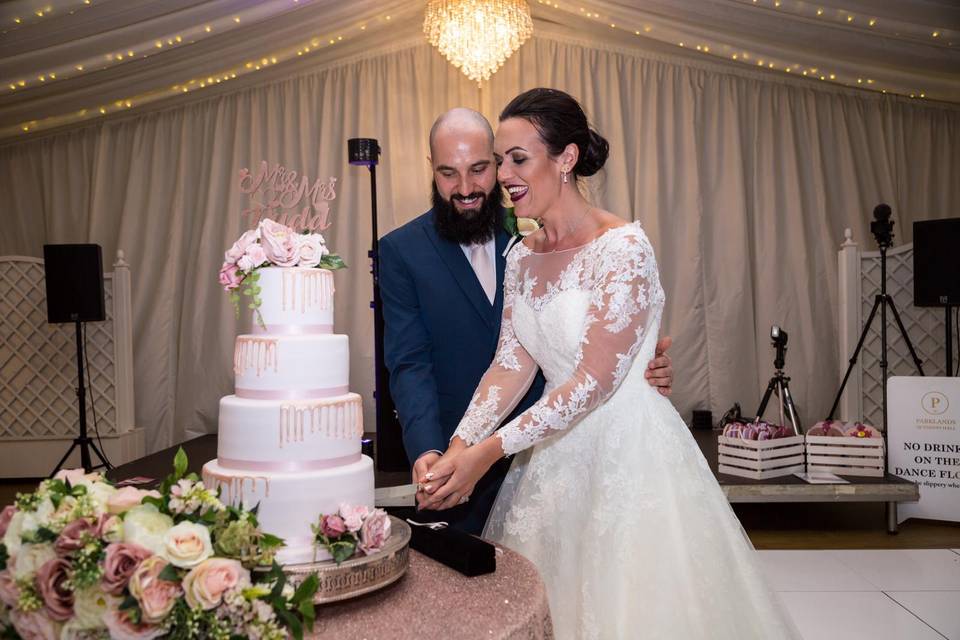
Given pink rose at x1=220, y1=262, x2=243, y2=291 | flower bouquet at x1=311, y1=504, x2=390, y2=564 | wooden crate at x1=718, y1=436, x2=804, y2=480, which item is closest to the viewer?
flower bouquet at x1=311, y1=504, x2=390, y2=564

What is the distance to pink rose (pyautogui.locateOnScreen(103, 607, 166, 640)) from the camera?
0.92 m

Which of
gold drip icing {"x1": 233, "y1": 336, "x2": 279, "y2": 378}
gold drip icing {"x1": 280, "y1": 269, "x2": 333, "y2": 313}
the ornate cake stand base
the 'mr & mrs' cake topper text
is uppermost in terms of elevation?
the 'mr & mrs' cake topper text

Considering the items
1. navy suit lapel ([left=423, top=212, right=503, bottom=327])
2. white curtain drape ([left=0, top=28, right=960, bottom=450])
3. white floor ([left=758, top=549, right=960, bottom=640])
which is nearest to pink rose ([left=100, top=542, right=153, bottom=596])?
navy suit lapel ([left=423, top=212, right=503, bottom=327])

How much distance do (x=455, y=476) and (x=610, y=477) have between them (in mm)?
365

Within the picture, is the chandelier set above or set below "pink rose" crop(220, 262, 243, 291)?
above

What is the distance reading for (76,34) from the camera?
484 cm

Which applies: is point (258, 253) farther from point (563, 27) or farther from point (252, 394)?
point (563, 27)

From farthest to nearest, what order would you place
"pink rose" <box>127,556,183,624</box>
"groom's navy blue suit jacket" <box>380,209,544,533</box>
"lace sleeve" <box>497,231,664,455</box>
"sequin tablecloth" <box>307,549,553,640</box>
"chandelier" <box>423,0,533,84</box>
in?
1. "chandelier" <box>423,0,533,84</box>
2. "groom's navy blue suit jacket" <box>380,209,544,533</box>
3. "lace sleeve" <box>497,231,664,455</box>
4. "sequin tablecloth" <box>307,549,553,640</box>
5. "pink rose" <box>127,556,183,624</box>

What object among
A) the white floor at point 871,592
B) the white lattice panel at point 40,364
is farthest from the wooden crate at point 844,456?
the white lattice panel at point 40,364

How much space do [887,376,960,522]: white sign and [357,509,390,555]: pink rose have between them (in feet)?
13.8

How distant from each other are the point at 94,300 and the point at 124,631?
5.48 metres

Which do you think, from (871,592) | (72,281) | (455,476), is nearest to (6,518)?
(455,476)

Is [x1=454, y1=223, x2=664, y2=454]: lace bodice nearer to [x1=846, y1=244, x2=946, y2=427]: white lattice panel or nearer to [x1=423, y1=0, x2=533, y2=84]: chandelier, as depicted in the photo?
[x1=423, y1=0, x2=533, y2=84]: chandelier

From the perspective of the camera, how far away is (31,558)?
0.97 meters
